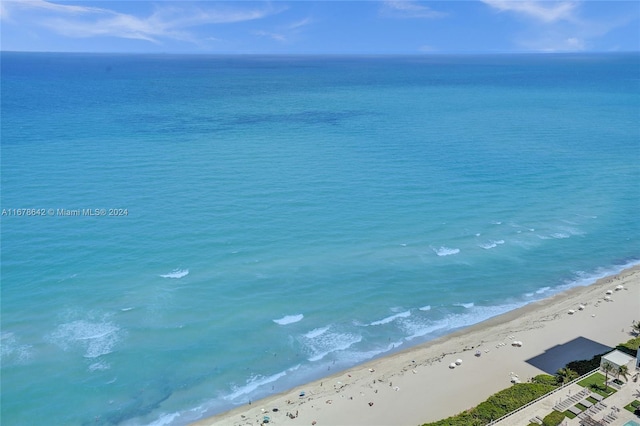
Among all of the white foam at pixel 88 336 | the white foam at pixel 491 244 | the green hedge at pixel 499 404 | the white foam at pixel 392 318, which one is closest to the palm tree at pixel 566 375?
the green hedge at pixel 499 404

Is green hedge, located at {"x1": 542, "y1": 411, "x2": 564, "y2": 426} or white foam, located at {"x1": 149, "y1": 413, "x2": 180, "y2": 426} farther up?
green hedge, located at {"x1": 542, "y1": 411, "x2": 564, "y2": 426}

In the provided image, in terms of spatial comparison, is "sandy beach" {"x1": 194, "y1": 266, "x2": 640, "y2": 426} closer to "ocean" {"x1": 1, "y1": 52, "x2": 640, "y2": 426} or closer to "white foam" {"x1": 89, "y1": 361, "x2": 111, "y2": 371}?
"ocean" {"x1": 1, "y1": 52, "x2": 640, "y2": 426}

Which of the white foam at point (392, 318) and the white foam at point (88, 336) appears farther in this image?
the white foam at point (392, 318)

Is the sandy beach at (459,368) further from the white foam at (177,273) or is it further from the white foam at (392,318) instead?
the white foam at (177,273)

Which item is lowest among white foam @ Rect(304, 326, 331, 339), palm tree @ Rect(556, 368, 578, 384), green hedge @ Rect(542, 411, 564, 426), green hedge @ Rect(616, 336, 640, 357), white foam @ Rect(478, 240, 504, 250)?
white foam @ Rect(304, 326, 331, 339)

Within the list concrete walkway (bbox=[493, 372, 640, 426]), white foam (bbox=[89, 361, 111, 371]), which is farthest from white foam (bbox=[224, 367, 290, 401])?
concrete walkway (bbox=[493, 372, 640, 426])

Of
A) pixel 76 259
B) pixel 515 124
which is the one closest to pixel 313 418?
pixel 76 259

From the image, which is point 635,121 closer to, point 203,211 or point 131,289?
point 203,211
